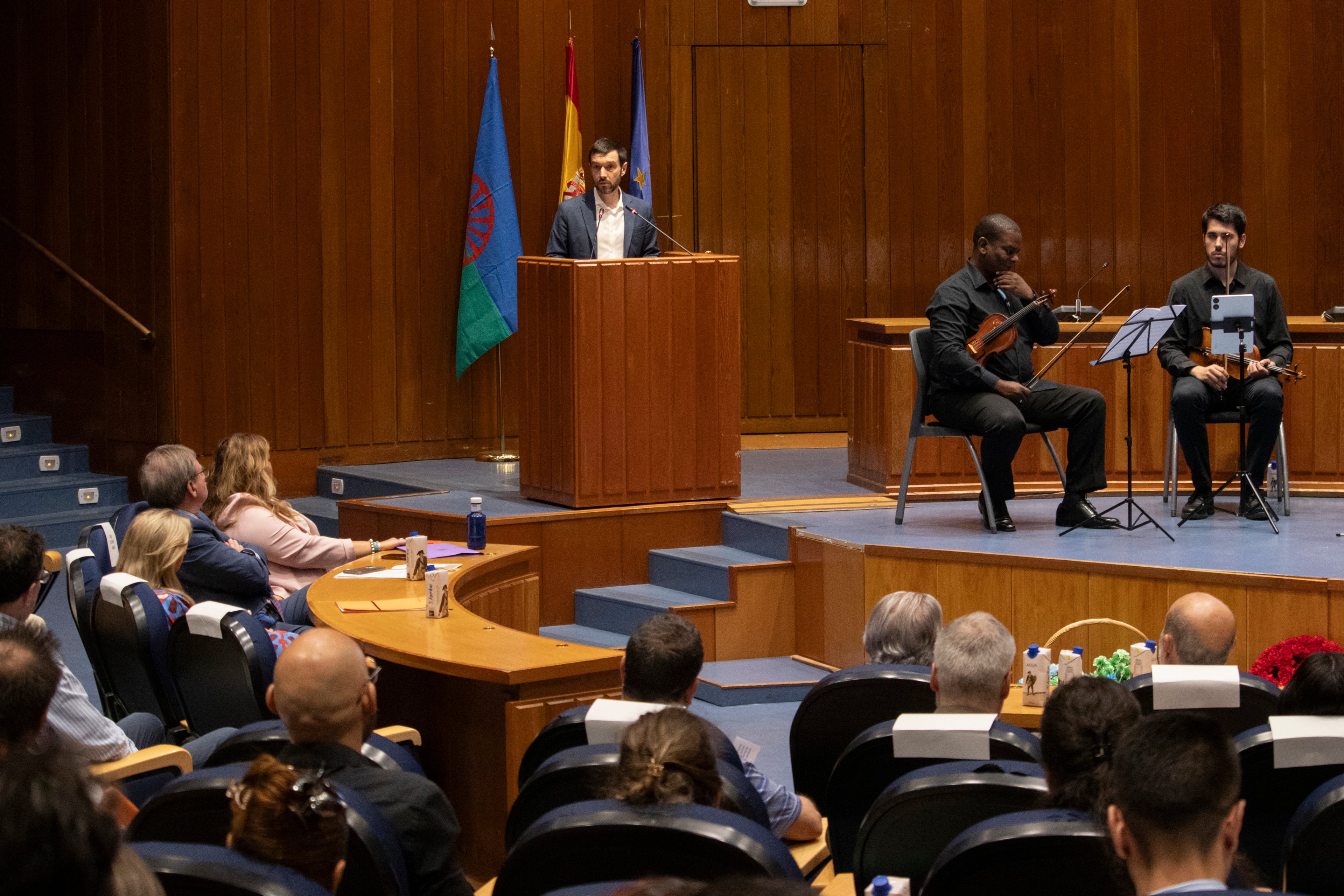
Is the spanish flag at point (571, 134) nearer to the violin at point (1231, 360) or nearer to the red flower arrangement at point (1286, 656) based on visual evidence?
the violin at point (1231, 360)

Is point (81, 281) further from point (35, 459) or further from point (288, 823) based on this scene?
point (288, 823)

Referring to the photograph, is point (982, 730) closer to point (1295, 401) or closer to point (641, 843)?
point (641, 843)

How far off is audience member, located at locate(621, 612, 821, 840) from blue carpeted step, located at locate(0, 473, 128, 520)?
6.12 metres

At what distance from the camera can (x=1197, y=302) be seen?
270 inches

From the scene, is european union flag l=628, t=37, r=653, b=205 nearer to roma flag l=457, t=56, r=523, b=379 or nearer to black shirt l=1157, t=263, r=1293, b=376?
roma flag l=457, t=56, r=523, b=379

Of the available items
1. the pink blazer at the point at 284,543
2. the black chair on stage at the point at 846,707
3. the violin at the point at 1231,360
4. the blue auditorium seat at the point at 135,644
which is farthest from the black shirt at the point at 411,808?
the violin at the point at 1231,360

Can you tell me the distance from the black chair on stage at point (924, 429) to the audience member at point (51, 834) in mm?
5225

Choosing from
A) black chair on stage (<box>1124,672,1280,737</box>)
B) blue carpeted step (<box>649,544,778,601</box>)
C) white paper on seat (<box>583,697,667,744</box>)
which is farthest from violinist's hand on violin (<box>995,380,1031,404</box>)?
white paper on seat (<box>583,697,667,744</box>)

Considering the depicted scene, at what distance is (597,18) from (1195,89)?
3.59 metres

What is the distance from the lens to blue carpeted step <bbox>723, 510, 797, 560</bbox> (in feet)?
22.2

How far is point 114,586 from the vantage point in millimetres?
4176

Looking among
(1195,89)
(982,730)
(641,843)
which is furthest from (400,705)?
(1195,89)

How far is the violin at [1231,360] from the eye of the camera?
654 cm

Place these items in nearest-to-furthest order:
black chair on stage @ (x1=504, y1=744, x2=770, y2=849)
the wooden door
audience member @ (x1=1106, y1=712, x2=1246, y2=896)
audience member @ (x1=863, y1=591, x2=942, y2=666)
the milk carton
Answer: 1. audience member @ (x1=1106, y1=712, x2=1246, y2=896)
2. black chair on stage @ (x1=504, y1=744, x2=770, y2=849)
3. audience member @ (x1=863, y1=591, x2=942, y2=666)
4. the milk carton
5. the wooden door
